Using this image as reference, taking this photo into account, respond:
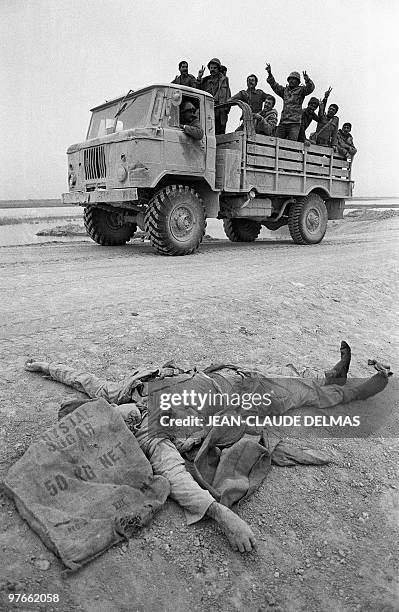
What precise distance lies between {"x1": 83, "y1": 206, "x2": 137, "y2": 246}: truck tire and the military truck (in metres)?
0.02

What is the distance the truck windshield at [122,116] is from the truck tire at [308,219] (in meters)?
3.37

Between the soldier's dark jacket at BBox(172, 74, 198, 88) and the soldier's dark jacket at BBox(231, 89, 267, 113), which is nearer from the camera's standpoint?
the soldier's dark jacket at BBox(172, 74, 198, 88)

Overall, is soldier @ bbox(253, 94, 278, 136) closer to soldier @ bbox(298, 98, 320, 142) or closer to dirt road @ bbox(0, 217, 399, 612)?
soldier @ bbox(298, 98, 320, 142)

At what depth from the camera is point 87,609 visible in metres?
1.59

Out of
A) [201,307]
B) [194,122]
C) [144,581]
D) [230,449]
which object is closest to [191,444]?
[230,449]

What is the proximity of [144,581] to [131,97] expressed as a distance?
670 centimetres

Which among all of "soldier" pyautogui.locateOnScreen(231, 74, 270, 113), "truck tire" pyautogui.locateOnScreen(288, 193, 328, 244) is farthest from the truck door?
"truck tire" pyautogui.locateOnScreen(288, 193, 328, 244)

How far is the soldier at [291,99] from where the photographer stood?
27.9ft

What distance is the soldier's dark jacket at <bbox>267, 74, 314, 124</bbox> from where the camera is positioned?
8594mm

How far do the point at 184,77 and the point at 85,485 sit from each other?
7.44 m

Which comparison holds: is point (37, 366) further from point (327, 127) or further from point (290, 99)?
point (327, 127)

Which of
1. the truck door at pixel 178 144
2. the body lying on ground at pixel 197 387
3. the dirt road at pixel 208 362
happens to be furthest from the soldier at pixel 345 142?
the body lying on ground at pixel 197 387

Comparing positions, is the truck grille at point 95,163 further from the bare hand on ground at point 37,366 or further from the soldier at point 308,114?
the bare hand on ground at point 37,366

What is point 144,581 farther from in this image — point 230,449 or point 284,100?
point 284,100
